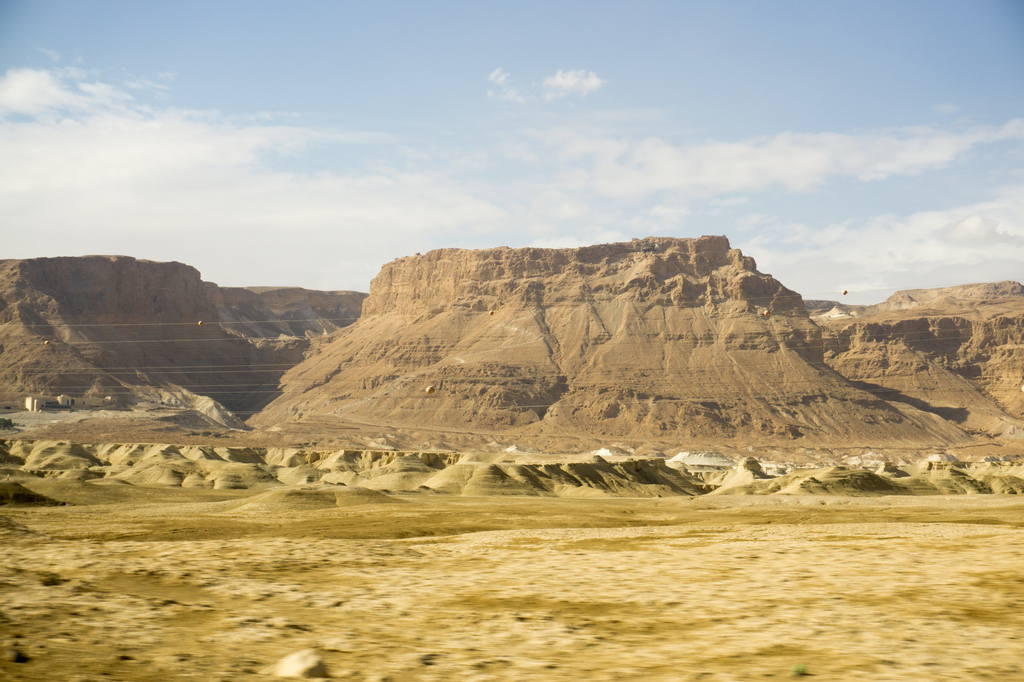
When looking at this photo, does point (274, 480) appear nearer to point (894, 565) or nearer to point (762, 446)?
point (894, 565)

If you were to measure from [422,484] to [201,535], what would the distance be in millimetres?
64495

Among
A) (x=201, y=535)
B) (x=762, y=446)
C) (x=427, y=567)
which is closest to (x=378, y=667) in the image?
(x=427, y=567)

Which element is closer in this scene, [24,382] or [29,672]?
[29,672]

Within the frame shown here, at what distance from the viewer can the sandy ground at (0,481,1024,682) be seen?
1191cm

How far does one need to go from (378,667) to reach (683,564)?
32.7ft

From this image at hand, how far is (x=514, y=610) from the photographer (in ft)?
51.3

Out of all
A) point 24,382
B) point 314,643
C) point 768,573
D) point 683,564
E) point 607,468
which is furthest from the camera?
point 24,382

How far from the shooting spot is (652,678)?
11.3m

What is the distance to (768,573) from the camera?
1873 cm

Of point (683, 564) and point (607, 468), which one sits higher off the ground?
point (683, 564)

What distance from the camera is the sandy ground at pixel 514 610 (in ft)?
39.1

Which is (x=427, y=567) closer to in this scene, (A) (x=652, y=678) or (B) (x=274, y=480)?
(A) (x=652, y=678)

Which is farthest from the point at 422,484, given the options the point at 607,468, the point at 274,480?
the point at 607,468

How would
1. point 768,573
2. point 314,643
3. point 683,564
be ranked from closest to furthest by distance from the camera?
point 314,643 < point 768,573 < point 683,564
